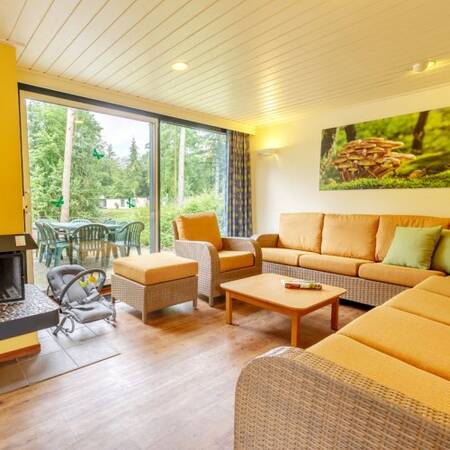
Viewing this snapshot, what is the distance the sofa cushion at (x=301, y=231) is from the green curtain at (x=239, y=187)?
731 millimetres

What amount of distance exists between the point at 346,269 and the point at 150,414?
233 centimetres

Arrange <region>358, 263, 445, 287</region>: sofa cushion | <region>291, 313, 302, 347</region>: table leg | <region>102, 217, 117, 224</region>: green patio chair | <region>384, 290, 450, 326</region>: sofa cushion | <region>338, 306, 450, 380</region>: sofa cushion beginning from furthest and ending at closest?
<region>102, 217, 117, 224</region>: green patio chair, <region>358, 263, 445, 287</region>: sofa cushion, <region>291, 313, 302, 347</region>: table leg, <region>384, 290, 450, 326</region>: sofa cushion, <region>338, 306, 450, 380</region>: sofa cushion

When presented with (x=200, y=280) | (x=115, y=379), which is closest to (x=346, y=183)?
(x=200, y=280)

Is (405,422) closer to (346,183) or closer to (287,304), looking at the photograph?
(287,304)

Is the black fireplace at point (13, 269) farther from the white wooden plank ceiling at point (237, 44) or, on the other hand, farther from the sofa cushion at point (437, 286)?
the sofa cushion at point (437, 286)

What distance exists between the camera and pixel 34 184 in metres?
3.02

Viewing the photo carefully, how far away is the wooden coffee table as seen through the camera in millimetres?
2176

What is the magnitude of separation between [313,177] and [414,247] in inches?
68.7

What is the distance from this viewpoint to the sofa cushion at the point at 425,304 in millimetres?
1689

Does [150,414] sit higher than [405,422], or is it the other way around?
[405,422]

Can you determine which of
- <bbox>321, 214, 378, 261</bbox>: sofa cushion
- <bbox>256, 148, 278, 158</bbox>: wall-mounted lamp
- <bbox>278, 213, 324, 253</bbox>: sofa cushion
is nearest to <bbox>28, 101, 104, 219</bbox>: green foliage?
<bbox>256, 148, 278, 158</bbox>: wall-mounted lamp

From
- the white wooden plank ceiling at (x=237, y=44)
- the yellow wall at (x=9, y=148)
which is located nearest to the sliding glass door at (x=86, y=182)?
the white wooden plank ceiling at (x=237, y=44)

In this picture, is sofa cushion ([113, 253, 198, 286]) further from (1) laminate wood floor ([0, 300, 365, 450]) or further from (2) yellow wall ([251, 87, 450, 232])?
(2) yellow wall ([251, 87, 450, 232])

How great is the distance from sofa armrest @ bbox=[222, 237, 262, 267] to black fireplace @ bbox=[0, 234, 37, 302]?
2.25 metres
